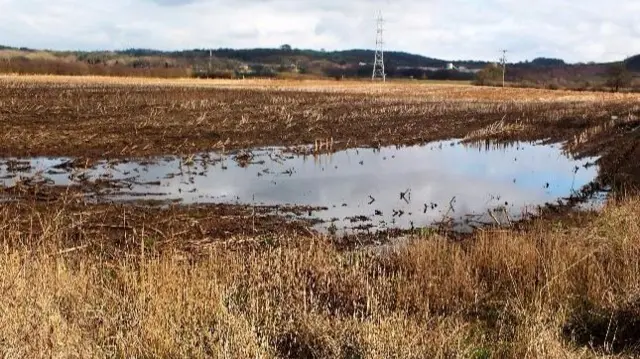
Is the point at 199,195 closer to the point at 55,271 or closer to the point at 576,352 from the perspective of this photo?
the point at 55,271

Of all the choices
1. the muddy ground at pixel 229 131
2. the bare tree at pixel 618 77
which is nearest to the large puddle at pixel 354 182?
the muddy ground at pixel 229 131

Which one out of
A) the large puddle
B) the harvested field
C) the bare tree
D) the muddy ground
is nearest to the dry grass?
the muddy ground

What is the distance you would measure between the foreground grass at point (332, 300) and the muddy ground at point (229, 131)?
2.58 m

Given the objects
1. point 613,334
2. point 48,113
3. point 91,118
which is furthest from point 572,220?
point 48,113

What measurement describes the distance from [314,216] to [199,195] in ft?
9.75

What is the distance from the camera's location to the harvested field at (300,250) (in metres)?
5.89

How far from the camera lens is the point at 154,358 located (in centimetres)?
552

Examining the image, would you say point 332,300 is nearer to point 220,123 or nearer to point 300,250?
point 300,250

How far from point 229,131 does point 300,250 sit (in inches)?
667

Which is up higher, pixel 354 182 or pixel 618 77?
pixel 618 77

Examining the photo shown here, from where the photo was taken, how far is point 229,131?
25.5 metres

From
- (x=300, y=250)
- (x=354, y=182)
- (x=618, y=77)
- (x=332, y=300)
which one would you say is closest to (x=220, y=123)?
(x=354, y=182)

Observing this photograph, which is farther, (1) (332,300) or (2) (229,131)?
(2) (229,131)

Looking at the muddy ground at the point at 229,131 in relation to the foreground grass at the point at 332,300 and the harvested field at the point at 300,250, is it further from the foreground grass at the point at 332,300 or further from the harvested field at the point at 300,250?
the foreground grass at the point at 332,300
